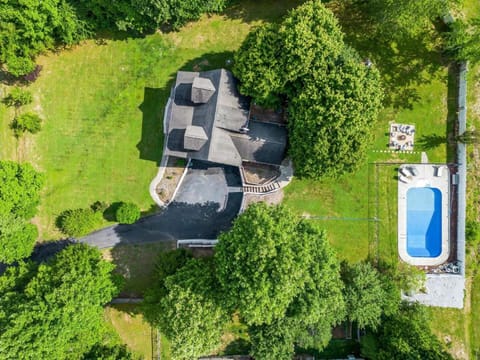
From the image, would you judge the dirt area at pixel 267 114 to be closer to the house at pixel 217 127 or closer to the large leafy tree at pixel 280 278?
the house at pixel 217 127

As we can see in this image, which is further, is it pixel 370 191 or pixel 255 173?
pixel 370 191

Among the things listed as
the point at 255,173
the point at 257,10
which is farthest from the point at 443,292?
the point at 257,10

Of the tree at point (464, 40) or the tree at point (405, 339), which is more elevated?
the tree at point (464, 40)

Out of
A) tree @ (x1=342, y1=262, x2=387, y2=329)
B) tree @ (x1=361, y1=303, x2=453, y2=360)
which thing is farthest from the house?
tree @ (x1=361, y1=303, x2=453, y2=360)

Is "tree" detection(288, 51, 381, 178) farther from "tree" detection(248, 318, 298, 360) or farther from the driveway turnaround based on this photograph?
"tree" detection(248, 318, 298, 360)

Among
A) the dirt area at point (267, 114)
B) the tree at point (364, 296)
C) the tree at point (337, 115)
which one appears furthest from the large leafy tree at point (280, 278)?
the dirt area at point (267, 114)

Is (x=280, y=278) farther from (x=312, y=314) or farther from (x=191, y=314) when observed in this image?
(x=191, y=314)

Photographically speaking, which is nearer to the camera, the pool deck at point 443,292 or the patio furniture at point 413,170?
the pool deck at point 443,292

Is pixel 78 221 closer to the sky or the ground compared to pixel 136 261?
closer to the sky
